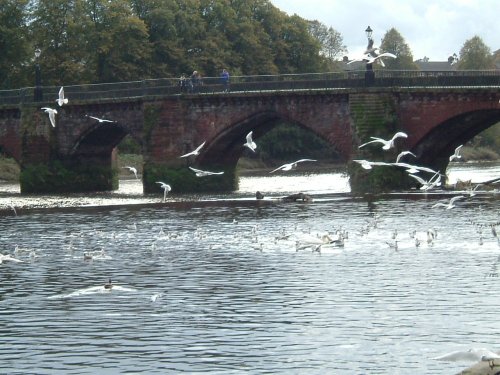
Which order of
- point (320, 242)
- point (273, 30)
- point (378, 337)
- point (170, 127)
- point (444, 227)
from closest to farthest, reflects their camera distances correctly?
point (378, 337) → point (320, 242) → point (444, 227) → point (170, 127) → point (273, 30)

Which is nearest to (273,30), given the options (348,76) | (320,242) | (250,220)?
(348,76)

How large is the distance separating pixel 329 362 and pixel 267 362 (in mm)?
1242

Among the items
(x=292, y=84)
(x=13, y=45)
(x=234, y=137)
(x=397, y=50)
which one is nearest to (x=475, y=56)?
(x=397, y=50)

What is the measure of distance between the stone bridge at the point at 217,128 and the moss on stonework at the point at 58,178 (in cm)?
6

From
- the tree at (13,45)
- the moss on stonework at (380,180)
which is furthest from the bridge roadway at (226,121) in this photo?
the tree at (13,45)

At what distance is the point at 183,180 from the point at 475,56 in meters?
99.6

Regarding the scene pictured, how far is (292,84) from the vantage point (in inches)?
2965

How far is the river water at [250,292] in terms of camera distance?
27.3 metres

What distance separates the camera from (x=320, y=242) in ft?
143

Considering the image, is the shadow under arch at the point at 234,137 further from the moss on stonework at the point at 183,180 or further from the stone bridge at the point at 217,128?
the moss on stonework at the point at 183,180

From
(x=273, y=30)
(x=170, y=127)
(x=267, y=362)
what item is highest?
(x=273, y=30)

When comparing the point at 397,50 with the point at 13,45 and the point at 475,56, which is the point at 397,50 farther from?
the point at 13,45

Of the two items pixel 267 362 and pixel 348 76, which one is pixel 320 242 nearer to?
pixel 267 362

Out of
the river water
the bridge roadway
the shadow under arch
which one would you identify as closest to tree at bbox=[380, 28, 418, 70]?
the bridge roadway
